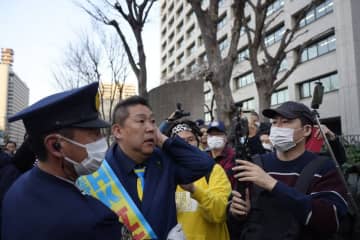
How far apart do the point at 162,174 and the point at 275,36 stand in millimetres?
29424

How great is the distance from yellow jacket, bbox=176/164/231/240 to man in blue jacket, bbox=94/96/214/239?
24cm

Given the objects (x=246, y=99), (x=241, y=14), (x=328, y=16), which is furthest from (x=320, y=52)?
(x=241, y=14)

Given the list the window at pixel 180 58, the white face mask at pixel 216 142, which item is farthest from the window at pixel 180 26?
the white face mask at pixel 216 142

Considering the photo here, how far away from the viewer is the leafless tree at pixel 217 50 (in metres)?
9.16

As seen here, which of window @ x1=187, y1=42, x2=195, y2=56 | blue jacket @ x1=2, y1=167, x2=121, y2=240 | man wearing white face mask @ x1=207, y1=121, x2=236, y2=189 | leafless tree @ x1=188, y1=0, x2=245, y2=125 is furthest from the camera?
window @ x1=187, y1=42, x2=195, y2=56

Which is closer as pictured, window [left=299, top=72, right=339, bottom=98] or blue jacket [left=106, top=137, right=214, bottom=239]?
blue jacket [left=106, top=137, right=214, bottom=239]

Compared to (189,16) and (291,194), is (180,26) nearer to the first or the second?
(189,16)

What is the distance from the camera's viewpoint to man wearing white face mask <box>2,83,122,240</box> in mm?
1356

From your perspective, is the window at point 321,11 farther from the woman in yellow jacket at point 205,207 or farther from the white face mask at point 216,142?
the woman in yellow jacket at point 205,207

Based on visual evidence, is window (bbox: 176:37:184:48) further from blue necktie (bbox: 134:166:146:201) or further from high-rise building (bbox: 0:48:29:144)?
blue necktie (bbox: 134:166:146:201)

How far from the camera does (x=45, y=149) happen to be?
1567 millimetres

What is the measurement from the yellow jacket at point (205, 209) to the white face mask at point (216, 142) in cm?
155

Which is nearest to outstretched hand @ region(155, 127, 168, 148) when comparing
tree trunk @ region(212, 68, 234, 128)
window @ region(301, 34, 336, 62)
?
tree trunk @ region(212, 68, 234, 128)

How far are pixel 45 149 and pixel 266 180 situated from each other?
1443 mm
